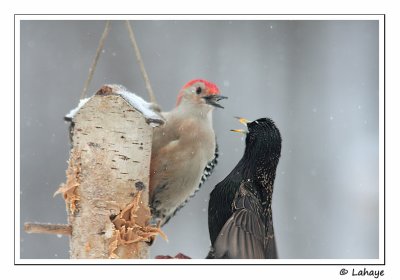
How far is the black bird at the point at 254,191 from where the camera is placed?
451 centimetres

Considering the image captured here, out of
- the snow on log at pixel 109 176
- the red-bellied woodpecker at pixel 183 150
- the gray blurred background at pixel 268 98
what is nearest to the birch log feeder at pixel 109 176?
the snow on log at pixel 109 176

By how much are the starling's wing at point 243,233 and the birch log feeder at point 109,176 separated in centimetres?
46

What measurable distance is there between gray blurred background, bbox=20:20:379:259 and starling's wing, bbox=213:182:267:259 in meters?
3.55

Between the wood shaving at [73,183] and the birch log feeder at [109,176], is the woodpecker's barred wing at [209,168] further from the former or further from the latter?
the wood shaving at [73,183]

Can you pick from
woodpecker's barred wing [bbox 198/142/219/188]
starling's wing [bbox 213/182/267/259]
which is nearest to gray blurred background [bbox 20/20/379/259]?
woodpecker's barred wing [bbox 198/142/219/188]

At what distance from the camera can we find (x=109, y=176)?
4.30 m

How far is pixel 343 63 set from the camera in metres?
9.00

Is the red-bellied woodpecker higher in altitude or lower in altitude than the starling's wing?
higher

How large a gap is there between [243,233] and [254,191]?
395mm

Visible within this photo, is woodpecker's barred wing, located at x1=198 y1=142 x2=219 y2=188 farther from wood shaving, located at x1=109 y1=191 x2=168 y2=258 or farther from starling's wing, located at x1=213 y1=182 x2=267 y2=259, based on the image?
wood shaving, located at x1=109 y1=191 x2=168 y2=258

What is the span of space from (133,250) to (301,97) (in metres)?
5.03

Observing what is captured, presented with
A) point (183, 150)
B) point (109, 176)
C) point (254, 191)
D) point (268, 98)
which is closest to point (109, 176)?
point (109, 176)

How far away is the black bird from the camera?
14.8ft
